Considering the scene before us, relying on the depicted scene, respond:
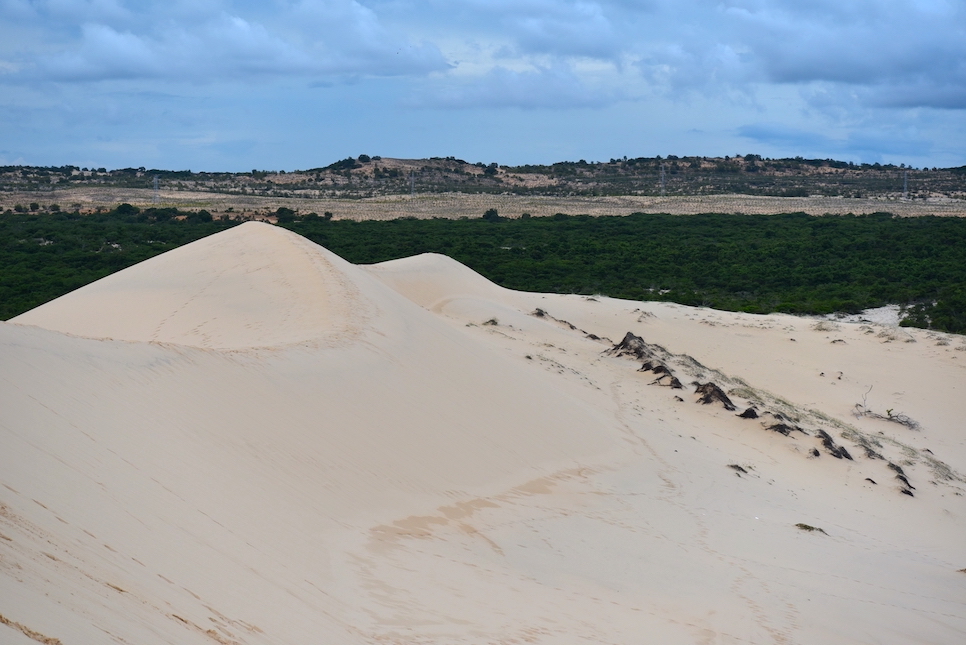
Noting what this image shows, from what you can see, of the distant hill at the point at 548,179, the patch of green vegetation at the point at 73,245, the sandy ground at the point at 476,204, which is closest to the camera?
the patch of green vegetation at the point at 73,245

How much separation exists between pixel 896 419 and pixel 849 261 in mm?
24029

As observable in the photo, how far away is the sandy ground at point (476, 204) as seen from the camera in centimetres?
6994

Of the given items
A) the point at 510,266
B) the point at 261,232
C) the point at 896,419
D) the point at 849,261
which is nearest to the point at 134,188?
the point at 510,266

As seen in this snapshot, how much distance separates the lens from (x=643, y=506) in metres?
11.3

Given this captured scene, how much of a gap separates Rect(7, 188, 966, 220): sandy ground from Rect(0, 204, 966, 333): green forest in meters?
9.54

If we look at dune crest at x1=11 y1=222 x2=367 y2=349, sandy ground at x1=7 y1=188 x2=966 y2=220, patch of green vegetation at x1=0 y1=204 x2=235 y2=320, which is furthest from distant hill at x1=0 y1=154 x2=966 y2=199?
dune crest at x1=11 y1=222 x2=367 y2=349

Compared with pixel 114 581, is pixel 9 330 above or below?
above

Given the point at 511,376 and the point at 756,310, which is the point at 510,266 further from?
the point at 511,376

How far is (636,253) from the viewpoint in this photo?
45.8m

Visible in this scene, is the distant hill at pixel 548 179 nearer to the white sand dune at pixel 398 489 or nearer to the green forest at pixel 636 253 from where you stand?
the green forest at pixel 636 253

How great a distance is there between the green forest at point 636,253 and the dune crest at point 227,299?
34.6 ft

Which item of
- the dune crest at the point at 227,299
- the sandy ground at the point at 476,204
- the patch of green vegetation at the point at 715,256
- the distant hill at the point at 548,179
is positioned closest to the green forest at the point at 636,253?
the patch of green vegetation at the point at 715,256

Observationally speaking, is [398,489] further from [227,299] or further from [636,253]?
[636,253]

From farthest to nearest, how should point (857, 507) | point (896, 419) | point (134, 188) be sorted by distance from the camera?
point (134, 188) < point (896, 419) < point (857, 507)
